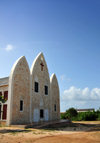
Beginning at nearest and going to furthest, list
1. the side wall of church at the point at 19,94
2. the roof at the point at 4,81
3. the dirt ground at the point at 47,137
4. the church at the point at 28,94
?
the dirt ground at the point at 47,137
the side wall of church at the point at 19,94
the church at the point at 28,94
the roof at the point at 4,81

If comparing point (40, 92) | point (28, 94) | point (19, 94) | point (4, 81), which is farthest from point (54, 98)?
point (4, 81)

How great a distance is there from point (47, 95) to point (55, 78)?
16.3 ft

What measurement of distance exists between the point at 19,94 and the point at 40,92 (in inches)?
207

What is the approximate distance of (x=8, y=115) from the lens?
18.5 meters

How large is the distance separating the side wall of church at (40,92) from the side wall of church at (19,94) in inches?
47.8

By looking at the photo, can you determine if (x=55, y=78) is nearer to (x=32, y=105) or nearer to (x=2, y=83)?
(x=32, y=105)

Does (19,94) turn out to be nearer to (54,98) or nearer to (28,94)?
(28,94)

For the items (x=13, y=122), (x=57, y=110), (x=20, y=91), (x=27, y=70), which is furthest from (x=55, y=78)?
(x=13, y=122)

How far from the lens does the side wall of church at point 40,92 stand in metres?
23.0

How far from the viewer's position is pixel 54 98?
2902cm

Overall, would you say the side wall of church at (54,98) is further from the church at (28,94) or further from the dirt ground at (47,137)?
the dirt ground at (47,137)

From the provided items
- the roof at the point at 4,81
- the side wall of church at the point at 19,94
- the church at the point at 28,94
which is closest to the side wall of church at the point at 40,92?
the church at the point at 28,94

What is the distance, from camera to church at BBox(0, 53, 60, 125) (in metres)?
19.3

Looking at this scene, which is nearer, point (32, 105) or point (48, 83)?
point (32, 105)
